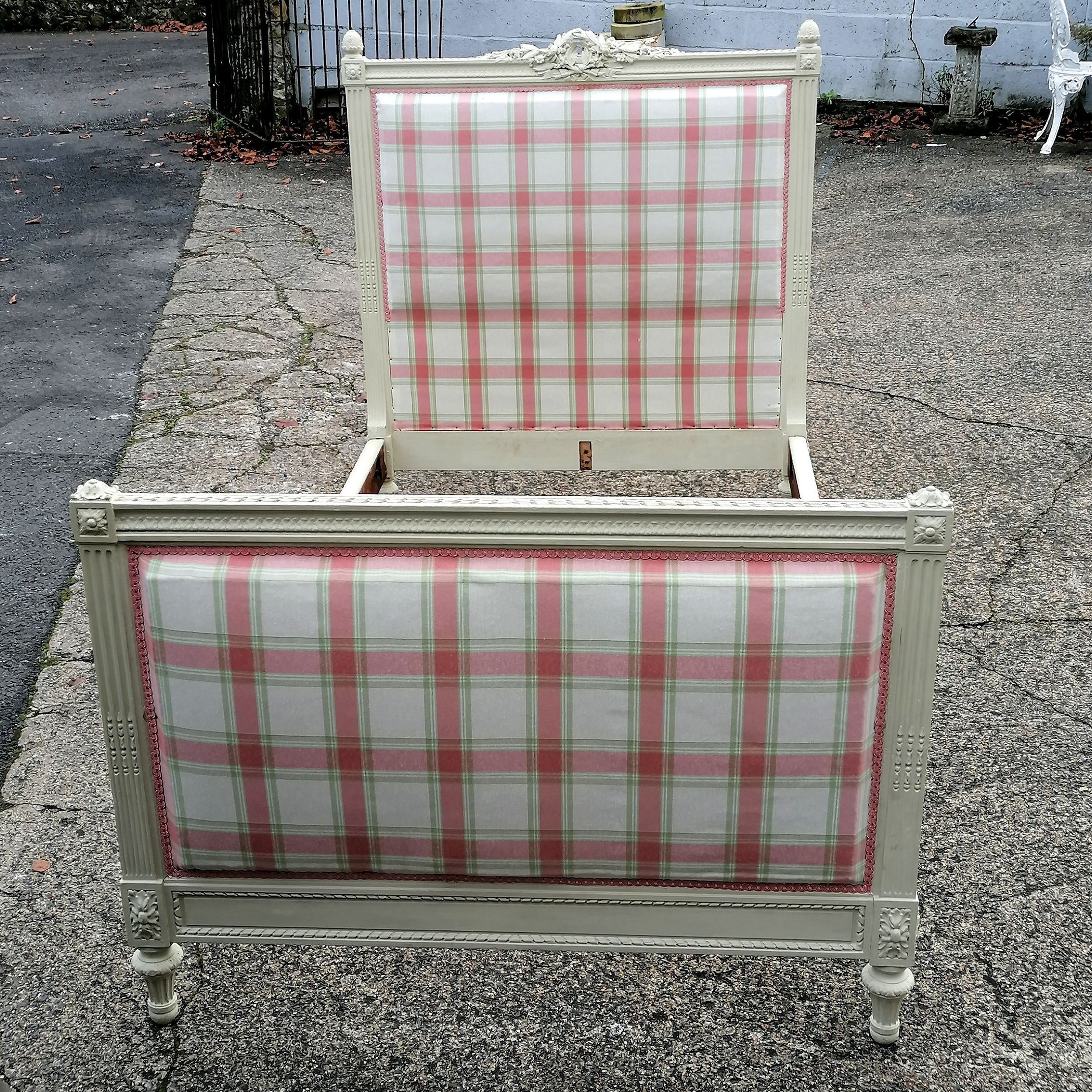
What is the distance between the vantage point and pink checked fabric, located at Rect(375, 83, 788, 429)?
2812mm

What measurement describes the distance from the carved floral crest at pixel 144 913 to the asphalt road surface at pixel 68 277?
998 millimetres

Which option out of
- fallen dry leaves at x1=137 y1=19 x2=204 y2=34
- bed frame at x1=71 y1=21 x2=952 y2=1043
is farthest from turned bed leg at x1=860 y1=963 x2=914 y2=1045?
fallen dry leaves at x1=137 y1=19 x2=204 y2=34

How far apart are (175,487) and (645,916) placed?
98.7 inches

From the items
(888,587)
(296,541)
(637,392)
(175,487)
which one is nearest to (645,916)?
(888,587)

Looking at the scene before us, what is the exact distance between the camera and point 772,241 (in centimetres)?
285

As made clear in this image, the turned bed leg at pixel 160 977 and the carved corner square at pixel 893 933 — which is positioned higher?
the carved corner square at pixel 893 933

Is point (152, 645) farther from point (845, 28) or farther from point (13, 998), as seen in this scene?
point (845, 28)

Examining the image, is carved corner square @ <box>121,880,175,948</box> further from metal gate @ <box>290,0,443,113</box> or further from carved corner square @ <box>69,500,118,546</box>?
metal gate @ <box>290,0,443,113</box>

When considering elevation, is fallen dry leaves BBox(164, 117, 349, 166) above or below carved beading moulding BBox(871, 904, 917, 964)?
above

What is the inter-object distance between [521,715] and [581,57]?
1830 mm

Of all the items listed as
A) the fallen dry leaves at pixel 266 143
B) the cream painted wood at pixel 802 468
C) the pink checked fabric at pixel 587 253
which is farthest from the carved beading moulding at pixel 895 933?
the fallen dry leaves at pixel 266 143

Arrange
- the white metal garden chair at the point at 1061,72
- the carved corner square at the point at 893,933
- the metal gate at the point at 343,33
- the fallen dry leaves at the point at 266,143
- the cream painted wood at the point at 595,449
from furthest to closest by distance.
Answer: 1. the metal gate at the point at 343,33
2. the fallen dry leaves at the point at 266,143
3. the white metal garden chair at the point at 1061,72
4. the cream painted wood at the point at 595,449
5. the carved corner square at the point at 893,933

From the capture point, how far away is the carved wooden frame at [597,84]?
2797 mm

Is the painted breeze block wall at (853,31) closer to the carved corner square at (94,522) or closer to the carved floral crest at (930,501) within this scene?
the carved floral crest at (930,501)
